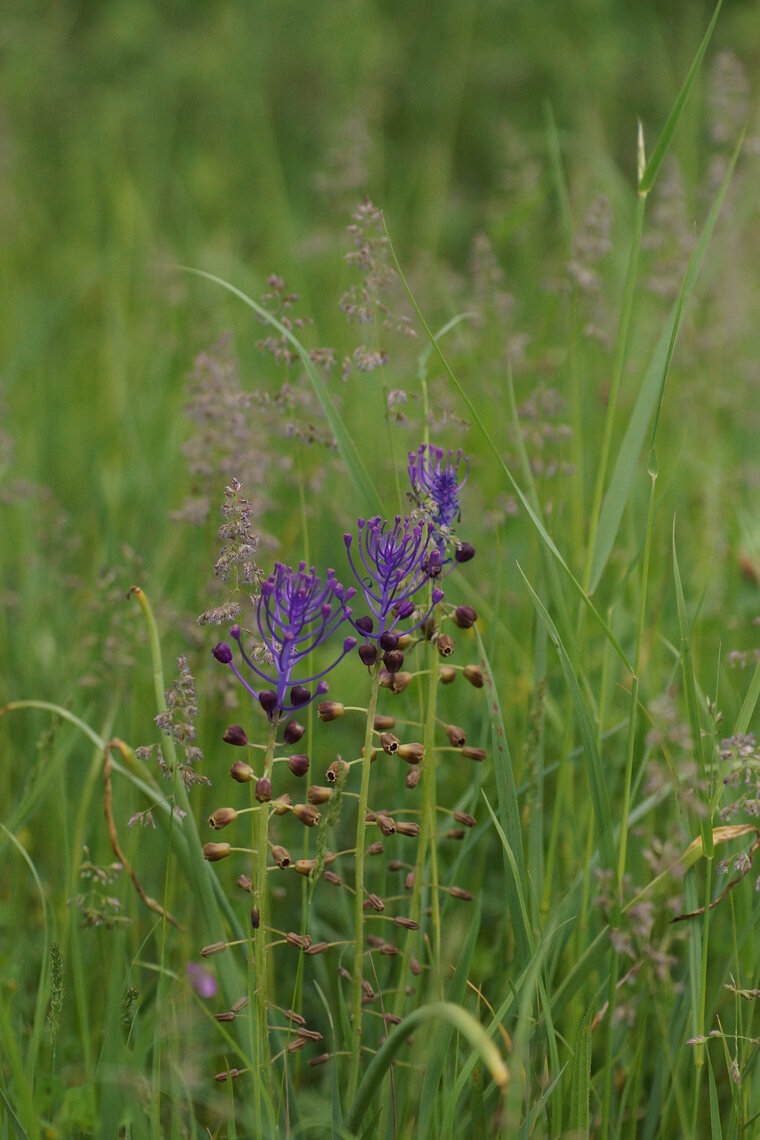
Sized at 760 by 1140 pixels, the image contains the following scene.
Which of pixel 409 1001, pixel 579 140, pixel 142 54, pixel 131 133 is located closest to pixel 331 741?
pixel 409 1001

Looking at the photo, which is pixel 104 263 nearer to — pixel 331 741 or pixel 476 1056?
pixel 331 741

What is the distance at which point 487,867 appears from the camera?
90.7 inches

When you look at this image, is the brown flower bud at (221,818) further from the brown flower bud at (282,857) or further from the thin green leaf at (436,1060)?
the thin green leaf at (436,1060)

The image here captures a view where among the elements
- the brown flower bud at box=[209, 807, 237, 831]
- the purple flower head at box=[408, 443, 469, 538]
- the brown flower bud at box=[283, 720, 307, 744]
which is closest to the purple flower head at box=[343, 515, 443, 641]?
the purple flower head at box=[408, 443, 469, 538]

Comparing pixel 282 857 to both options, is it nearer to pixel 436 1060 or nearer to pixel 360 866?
pixel 360 866

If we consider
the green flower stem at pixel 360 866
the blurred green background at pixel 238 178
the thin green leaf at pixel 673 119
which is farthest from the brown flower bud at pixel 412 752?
the blurred green background at pixel 238 178

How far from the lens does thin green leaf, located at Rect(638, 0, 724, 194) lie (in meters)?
1.48

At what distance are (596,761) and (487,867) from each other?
95cm

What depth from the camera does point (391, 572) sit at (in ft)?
4.21

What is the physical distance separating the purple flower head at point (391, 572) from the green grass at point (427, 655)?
0.16 metres

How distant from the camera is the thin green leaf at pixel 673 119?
4.87 feet

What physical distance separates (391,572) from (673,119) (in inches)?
30.3

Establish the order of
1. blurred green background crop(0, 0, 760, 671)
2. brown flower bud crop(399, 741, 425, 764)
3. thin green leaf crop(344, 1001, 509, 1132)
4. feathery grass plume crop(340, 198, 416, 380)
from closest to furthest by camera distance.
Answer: thin green leaf crop(344, 1001, 509, 1132) < brown flower bud crop(399, 741, 425, 764) < feathery grass plume crop(340, 198, 416, 380) < blurred green background crop(0, 0, 760, 671)

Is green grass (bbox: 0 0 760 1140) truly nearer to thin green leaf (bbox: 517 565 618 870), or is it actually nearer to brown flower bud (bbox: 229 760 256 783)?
thin green leaf (bbox: 517 565 618 870)
